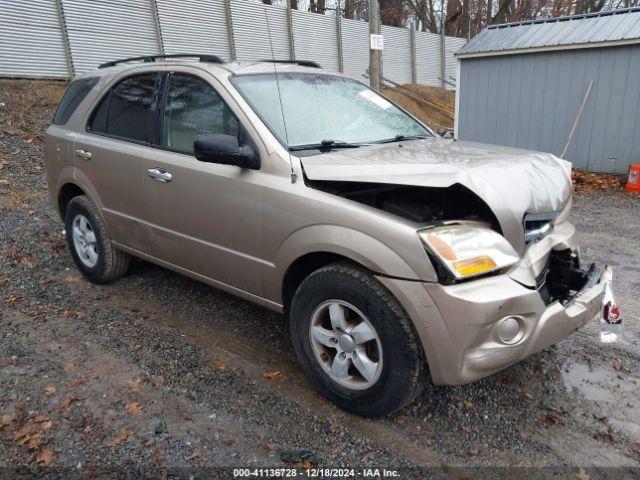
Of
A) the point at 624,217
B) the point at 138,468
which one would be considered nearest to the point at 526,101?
the point at 624,217

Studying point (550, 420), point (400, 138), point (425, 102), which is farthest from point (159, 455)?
point (425, 102)

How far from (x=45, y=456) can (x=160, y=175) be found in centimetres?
193

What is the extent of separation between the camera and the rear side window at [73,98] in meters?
4.70

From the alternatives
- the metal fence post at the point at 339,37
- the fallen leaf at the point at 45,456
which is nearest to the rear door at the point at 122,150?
the fallen leaf at the point at 45,456

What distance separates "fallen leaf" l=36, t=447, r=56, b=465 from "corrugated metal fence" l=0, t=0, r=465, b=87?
6791 millimetres

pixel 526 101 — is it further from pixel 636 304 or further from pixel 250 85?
pixel 250 85

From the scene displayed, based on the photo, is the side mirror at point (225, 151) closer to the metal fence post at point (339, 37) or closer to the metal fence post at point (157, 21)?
the metal fence post at point (157, 21)

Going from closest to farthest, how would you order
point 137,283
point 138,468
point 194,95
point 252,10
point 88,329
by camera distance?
point 138,468
point 194,95
point 88,329
point 137,283
point 252,10

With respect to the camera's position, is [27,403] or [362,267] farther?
[27,403]

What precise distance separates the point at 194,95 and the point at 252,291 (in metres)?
1.46

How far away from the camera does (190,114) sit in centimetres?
369

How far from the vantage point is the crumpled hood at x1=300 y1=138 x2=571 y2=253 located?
2588 mm

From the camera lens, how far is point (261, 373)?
10.9 ft

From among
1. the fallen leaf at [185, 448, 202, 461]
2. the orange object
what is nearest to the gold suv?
the fallen leaf at [185, 448, 202, 461]
